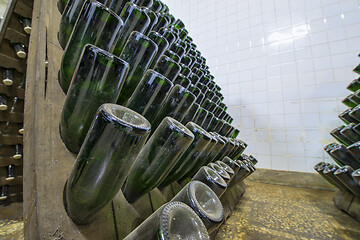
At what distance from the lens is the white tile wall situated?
1.90 m

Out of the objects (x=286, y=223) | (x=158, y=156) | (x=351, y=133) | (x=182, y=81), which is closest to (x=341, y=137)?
(x=351, y=133)

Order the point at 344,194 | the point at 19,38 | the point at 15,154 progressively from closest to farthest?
the point at 19,38, the point at 15,154, the point at 344,194

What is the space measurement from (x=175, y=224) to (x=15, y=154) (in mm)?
699

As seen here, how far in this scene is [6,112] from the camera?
1.80 feet

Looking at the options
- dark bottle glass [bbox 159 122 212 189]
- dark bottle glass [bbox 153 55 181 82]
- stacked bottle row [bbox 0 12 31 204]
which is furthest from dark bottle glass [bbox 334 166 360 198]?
stacked bottle row [bbox 0 12 31 204]

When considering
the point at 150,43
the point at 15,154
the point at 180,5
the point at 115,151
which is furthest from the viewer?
the point at 180,5

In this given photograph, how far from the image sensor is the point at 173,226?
197 millimetres

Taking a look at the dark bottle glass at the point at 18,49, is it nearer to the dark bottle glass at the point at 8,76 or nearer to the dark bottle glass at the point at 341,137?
the dark bottle glass at the point at 8,76

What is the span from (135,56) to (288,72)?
2.38m

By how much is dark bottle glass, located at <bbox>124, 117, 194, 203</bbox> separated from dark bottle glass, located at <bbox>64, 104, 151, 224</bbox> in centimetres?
8

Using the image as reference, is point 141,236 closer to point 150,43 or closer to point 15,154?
point 150,43

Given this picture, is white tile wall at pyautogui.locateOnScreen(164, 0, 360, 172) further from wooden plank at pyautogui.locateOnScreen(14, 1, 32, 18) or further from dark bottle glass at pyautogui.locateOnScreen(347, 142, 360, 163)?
wooden plank at pyautogui.locateOnScreen(14, 1, 32, 18)

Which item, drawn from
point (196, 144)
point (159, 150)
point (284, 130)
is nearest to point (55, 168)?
point (159, 150)

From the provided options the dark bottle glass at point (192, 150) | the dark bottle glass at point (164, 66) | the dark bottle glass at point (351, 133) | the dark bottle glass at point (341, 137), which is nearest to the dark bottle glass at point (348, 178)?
the dark bottle glass at point (351, 133)
